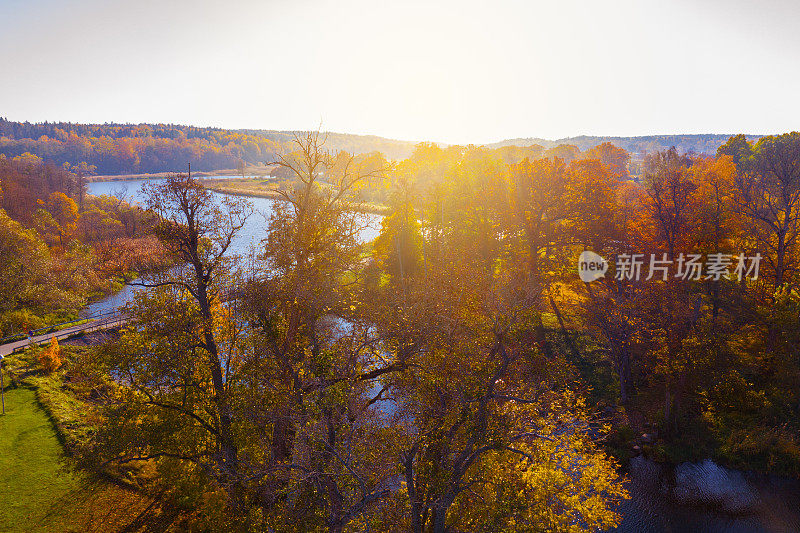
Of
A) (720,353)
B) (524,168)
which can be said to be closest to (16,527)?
(720,353)

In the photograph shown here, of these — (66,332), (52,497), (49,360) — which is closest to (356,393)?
(52,497)

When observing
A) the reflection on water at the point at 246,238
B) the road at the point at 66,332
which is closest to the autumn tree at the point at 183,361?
the reflection on water at the point at 246,238

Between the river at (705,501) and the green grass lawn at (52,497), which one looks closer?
the green grass lawn at (52,497)

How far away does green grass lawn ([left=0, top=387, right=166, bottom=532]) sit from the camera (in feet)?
60.9

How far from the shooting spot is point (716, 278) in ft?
97.5

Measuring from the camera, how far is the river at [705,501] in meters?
19.2

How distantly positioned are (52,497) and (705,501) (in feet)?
103

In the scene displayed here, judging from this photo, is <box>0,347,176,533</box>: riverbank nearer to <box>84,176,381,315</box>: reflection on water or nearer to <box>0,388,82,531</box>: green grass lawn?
<box>0,388,82,531</box>: green grass lawn

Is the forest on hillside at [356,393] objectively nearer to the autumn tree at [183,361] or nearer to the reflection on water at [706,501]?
the autumn tree at [183,361]

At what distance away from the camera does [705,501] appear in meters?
20.7

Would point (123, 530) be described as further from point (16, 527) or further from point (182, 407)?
point (182, 407)

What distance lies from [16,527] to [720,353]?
3712cm

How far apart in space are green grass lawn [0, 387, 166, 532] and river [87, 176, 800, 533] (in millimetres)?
13621

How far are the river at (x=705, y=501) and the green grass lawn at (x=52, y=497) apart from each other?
1362 centimetres
